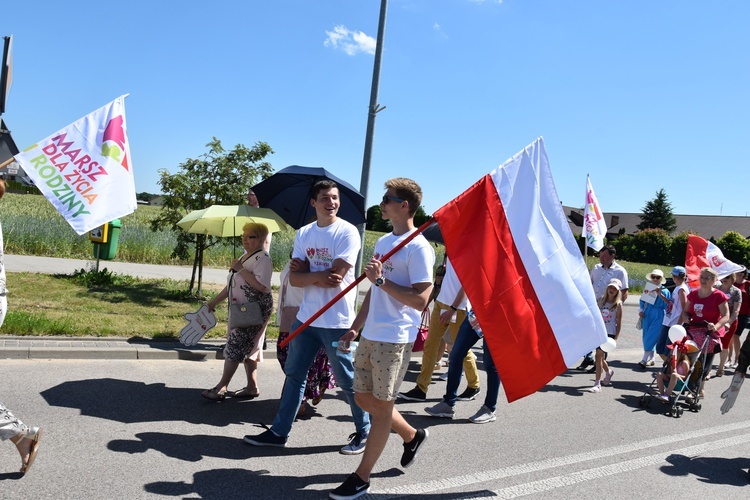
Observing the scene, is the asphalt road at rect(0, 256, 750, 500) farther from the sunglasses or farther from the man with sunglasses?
the man with sunglasses

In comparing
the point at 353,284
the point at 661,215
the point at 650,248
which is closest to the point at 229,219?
the point at 353,284

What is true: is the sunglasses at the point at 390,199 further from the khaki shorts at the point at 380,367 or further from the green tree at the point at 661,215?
the green tree at the point at 661,215

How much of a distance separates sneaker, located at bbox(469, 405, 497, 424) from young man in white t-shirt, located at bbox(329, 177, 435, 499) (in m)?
1.98

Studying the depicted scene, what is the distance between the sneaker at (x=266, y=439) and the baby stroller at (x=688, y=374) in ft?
15.2

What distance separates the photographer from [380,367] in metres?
3.85

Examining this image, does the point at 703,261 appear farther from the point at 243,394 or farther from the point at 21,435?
the point at 21,435

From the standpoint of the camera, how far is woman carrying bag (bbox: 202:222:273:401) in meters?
5.61

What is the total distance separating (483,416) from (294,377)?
2.17 meters

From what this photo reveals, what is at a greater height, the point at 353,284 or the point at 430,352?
the point at 353,284

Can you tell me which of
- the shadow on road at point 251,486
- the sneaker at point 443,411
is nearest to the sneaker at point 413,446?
the shadow on road at point 251,486

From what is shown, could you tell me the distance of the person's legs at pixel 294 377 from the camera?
4.59 meters

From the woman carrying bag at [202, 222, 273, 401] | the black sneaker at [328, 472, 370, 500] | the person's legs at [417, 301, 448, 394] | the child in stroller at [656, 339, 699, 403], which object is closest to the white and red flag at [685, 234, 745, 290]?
the child in stroller at [656, 339, 699, 403]

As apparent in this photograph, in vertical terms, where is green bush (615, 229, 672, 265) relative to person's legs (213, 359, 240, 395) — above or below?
above

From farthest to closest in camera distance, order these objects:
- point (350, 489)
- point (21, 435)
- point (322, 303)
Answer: point (322, 303), point (350, 489), point (21, 435)
